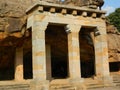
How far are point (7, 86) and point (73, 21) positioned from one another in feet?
19.4

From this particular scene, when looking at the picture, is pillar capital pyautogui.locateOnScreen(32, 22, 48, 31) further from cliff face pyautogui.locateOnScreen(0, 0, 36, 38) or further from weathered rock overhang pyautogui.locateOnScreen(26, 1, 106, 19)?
cliff face pyautogui.locateOnScreen(0, 0, 36, 38)

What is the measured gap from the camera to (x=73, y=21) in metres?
15.7

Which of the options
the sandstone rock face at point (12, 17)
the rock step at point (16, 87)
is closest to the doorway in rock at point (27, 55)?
the sandstone rock face at point (12, 17)

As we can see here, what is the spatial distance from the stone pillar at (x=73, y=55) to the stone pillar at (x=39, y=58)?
1.94 metres

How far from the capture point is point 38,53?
555 inches

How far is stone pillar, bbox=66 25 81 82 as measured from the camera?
49.6 feet

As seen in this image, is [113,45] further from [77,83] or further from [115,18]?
[115,18]

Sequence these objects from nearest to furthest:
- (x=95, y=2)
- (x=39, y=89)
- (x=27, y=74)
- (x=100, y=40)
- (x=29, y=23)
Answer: (x=39, y=89) → (x=29, y=23) → (x=100, y=40) → (x=95, y=2) → (x=27, y=74)

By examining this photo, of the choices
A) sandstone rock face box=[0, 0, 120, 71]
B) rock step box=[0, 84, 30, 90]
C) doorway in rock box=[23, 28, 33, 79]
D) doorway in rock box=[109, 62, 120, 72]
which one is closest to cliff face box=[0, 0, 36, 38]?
sandstone rock face box=[0, 0, 120, 71]

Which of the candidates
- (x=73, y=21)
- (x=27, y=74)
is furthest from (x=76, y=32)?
(x=27, y=74)

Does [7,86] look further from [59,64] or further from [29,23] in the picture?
[59,64]

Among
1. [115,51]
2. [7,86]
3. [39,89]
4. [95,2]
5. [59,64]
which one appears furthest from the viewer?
[59,64]

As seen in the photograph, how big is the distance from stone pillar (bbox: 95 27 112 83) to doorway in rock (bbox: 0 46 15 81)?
6425mm

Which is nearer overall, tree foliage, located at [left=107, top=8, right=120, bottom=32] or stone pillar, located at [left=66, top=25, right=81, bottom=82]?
stone pillar, located at [left=66, top=25, right=81, bottom=82]
